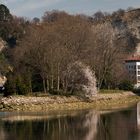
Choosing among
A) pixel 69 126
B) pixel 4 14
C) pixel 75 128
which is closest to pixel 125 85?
pixel 69 126

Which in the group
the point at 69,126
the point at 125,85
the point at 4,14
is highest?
the point at 4,14

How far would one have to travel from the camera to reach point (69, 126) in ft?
134

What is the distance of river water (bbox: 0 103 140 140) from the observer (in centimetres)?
3475

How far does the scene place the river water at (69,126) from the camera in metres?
34.8

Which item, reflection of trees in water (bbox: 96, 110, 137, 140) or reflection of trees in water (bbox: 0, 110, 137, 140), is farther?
reflection of trees in water (bbox: 0, 110, 137, 140)

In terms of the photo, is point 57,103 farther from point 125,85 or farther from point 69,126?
point 125,85

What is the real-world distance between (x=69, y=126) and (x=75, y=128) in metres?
1.43

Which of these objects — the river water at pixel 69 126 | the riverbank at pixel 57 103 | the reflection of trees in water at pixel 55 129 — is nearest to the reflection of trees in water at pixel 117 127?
the river water at pixel 69 126

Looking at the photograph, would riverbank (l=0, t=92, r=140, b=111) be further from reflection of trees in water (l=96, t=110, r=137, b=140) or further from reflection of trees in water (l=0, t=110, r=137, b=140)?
reflection of trees in water (l=96, t=110, r=137, b=140)

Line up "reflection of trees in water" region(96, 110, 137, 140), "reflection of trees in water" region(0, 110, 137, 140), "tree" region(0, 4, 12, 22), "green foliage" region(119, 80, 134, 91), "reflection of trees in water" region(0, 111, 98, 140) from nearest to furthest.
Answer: "reflection of trees in water" region(96, 110, 137, 140), "reflection of trees in water" region(0, 110, 137, 140), "reflection of trees in water" region(0, 111, 98, 140), "green foliage" region(119, 80, 134, 91), "tree" region(0, 4, 12, 22)

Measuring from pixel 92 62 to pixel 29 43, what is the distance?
1311cm

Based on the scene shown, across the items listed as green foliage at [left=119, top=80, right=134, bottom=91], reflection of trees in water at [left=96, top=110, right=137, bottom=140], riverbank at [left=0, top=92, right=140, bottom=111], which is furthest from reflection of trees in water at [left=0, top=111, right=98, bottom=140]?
green foliage at [left=119, top=80, right=134, bottom=91]

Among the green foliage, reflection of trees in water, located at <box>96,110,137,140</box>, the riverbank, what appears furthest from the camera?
the green foliage

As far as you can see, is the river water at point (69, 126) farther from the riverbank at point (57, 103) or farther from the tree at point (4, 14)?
the tree at point (4, 14)
